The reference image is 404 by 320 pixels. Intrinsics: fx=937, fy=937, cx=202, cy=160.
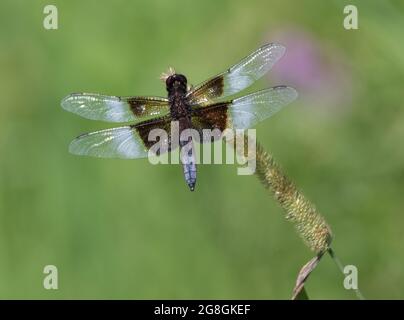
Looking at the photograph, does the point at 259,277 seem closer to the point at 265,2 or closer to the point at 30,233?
the point at 30,233

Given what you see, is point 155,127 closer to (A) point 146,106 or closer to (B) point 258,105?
(A) point 146,106

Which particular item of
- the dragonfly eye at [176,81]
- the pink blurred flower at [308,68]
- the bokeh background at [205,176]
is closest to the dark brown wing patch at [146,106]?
the dragonfly eye at [176,81]

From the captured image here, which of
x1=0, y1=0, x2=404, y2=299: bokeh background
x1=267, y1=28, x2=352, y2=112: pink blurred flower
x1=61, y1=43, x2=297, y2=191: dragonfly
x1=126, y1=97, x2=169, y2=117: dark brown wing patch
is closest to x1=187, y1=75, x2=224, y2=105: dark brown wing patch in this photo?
x1=61, y1=43, x2=297, y2=191: dragonfly

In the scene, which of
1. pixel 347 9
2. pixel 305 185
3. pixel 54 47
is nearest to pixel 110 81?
pixel 54 47

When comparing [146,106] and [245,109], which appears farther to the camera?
[146,106]

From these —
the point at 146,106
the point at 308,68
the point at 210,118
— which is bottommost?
the point at 210,118

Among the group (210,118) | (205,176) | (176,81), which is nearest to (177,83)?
(176,81)
